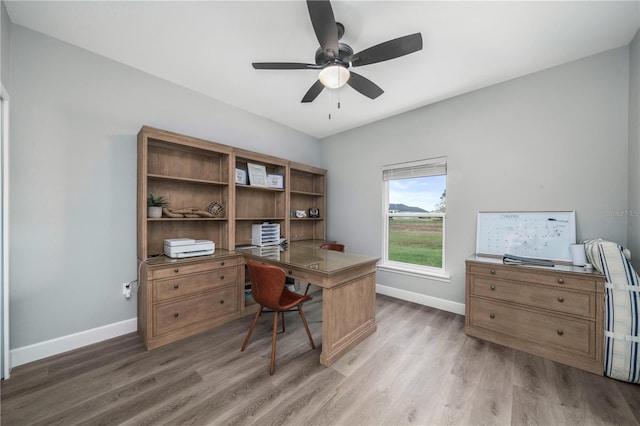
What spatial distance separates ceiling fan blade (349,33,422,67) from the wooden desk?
169cm

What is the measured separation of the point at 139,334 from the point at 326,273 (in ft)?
7.05

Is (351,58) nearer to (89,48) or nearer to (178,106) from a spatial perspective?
(178,106)

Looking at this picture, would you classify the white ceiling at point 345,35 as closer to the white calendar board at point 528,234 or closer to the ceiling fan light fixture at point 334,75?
the ceiling fan light fixture at point 334,75

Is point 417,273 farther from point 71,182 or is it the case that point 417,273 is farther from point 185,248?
point 71,182

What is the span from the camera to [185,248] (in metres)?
2.44

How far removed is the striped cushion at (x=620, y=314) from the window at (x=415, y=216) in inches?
56.4

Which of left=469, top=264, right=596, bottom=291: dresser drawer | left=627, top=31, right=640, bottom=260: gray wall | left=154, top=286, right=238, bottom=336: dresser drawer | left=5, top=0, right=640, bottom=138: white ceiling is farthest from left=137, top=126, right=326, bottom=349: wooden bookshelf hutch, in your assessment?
left=627, top=31, right=640, bottom=260: gray wall

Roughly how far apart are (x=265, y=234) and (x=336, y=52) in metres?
2.38

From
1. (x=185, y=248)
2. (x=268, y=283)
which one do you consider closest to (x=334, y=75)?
(x=268, y=283)

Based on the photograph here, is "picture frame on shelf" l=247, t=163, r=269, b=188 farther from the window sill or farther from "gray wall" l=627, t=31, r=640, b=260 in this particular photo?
"gray wall" l=627, t=31, r=640, b=260

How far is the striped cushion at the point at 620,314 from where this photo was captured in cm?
173

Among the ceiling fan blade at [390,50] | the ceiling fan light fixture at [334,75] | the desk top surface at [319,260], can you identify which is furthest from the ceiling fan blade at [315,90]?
the desk top surface at [319,260]

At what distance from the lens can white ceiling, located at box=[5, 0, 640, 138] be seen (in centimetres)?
173

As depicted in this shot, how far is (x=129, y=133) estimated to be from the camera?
248cm
